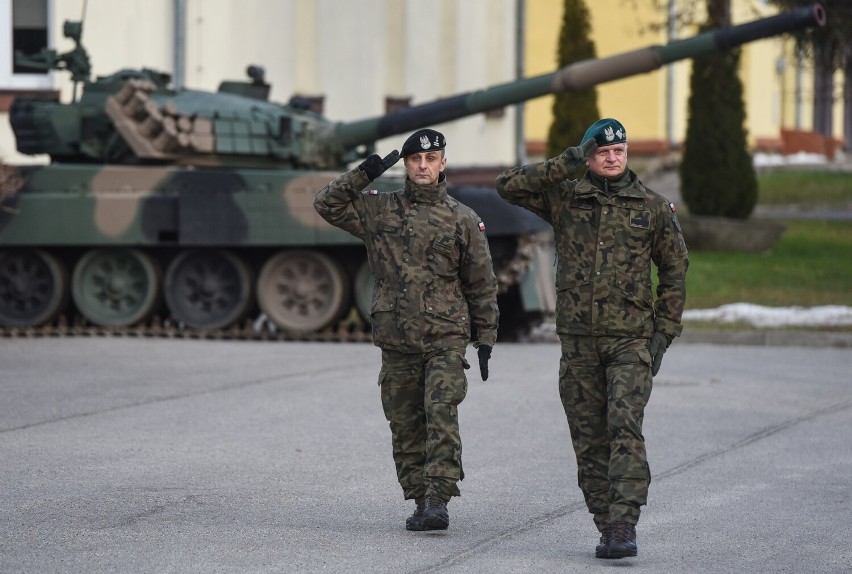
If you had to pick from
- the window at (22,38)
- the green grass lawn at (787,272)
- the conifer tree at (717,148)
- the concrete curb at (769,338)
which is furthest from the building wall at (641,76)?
the concrete curb at (769,338)

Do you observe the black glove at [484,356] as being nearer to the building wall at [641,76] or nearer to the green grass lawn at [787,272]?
the green grass lawn at [787,272]

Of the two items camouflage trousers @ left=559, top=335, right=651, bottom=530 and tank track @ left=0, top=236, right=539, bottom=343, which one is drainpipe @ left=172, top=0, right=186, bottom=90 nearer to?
tank track @ left=0, top=236, right=539, bottom=343

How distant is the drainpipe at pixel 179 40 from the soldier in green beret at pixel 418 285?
52.6 feet

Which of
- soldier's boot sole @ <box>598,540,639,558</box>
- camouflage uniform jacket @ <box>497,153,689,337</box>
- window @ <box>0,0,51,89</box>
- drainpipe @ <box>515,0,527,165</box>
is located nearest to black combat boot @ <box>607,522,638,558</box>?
soldier's boot sole @ <box>598,540,639,558</box>

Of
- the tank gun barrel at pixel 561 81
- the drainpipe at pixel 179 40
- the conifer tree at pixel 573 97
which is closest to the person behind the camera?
the tank gun barrel at pixel 561 81

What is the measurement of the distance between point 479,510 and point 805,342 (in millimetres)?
10052

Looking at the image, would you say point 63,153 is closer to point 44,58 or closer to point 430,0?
point 44,58

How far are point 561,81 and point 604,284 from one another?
10720mm

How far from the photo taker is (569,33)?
97.6 ft

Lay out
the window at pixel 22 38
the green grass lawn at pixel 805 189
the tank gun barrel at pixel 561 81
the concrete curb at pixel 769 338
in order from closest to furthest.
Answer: the tank gun barrel at pixel 561 81 → the concrete curb at pixel 769 338 → the window at pixel 22 38 → the green grass lawn at pixel 805 189

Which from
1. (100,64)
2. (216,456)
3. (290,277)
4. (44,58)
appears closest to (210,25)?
(100,64)

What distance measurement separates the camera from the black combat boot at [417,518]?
7566 mm

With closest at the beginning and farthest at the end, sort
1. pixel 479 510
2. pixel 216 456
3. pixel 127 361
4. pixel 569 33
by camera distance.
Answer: pixel 479 510 → pixel 216 456 → pixel 127 361 → pixel 569 33

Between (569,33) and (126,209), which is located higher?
(569,33)
